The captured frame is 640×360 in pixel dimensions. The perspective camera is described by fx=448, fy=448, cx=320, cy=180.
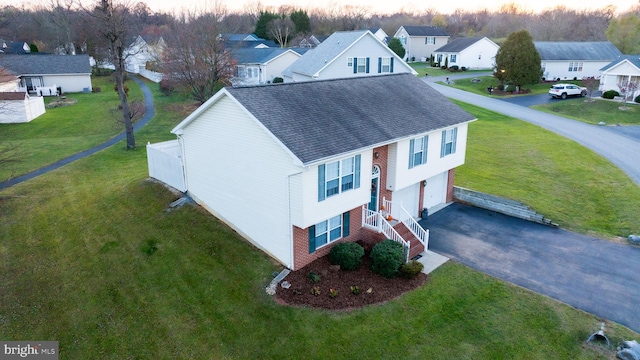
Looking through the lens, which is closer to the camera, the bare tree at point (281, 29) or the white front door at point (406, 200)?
the white front door at point (406, 200)

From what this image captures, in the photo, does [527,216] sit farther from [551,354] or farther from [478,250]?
[551,354]

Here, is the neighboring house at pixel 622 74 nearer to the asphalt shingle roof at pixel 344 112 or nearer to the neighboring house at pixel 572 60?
the neighboring house at pixel 572 60

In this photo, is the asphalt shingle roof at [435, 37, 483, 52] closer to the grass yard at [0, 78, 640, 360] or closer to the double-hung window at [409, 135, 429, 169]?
the grass yard at [0, 78, 640, 360]

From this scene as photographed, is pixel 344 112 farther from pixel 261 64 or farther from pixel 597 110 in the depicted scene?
pixel 261 64

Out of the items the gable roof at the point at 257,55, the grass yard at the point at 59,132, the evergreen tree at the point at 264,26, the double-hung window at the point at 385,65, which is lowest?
the grass yard at the point at 59,132

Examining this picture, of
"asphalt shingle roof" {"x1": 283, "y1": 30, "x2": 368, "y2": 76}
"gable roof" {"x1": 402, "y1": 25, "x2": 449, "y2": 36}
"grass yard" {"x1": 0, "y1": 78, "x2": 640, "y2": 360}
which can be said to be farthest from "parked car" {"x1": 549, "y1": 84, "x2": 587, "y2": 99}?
"gable roof" {"x1": 402, "y1": 25, "x2": 449, "y2": 36}

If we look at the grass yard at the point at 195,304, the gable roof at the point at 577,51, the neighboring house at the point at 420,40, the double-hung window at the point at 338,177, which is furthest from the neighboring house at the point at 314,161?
the neighboring house at the point at 420,40

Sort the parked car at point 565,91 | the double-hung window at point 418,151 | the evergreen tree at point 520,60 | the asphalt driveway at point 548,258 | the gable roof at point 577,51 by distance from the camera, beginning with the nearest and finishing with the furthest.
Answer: the asphalt driveway at point 548,258 → the double-hung window at point 418,151 → the parked car at point 565,91 → the evergreen tree at point 520,60 → the gable roof at point 577,51
